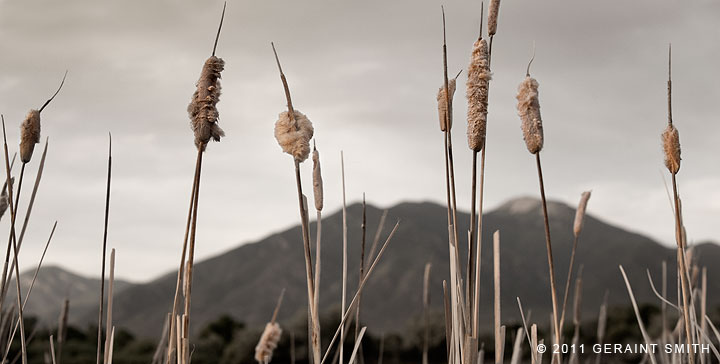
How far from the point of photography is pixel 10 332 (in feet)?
4.25

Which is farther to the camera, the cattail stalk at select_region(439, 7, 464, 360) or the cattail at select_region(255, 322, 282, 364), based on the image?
the cattail at select_region(255, 322, 282, 364)

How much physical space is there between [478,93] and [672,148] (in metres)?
0.39

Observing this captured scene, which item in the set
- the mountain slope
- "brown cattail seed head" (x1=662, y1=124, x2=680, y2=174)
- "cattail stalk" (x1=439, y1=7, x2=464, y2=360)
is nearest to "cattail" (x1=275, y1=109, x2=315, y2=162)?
"cattail stalk" (x1=439, y1=7, x2=464, y2=360)

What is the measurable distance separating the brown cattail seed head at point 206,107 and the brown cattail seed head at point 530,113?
390 millimetres

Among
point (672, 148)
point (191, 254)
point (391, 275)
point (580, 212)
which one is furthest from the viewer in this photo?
point (391, 275)

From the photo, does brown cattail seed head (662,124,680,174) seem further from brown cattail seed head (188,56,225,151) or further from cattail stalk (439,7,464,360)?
brown cattail seed head (188,56,225,151)

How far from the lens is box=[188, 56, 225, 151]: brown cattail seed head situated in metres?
0.74

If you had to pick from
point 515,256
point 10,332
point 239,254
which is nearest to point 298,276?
point 239,254

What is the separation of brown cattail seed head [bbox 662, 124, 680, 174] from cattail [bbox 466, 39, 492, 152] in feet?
1.19

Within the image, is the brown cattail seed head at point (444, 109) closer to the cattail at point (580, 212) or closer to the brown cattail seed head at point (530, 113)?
the brown cattail seed head at point (530, 113)

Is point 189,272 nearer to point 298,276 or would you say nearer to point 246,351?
point 246,351

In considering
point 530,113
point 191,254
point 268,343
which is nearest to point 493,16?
point 530,113

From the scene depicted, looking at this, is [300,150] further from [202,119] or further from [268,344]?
[268,344]

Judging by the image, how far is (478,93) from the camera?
810 millimetres
